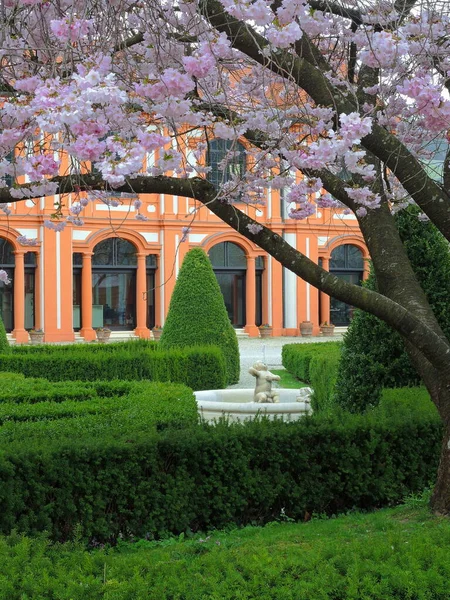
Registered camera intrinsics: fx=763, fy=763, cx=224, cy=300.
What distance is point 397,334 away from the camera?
7598 mm

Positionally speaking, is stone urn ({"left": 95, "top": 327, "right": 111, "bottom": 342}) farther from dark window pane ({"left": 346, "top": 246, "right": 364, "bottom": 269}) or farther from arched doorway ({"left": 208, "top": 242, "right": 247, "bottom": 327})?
dark window pane ({"left": 346, "top": 246, "right": 364, "bottom": 269})

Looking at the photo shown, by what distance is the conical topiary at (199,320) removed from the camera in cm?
1573

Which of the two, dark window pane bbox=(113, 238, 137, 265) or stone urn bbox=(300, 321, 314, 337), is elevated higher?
dark window pane bbox=(113, 238, 137, 265)

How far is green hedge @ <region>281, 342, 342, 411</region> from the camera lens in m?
10.5

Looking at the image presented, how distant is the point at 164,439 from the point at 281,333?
2658 cm

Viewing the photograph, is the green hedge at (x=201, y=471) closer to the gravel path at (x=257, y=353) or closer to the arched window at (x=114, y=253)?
the gravel path at (x=257, y=353)

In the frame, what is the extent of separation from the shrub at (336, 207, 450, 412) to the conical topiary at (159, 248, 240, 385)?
7.85m

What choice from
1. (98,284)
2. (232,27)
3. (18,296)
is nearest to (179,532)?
(232,27)

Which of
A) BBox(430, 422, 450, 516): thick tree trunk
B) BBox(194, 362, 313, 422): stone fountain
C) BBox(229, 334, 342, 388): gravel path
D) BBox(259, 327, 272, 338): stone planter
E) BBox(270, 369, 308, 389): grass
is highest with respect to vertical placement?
BBox(430, 422, 450, 516): thick tree trunk

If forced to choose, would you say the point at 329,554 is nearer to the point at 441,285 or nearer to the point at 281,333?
the point at 441,285

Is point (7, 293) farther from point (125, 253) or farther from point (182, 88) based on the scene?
point (182, 88)

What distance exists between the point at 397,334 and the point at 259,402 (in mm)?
2853

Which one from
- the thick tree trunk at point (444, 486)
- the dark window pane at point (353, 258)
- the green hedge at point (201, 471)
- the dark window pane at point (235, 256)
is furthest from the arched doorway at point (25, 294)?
the thick tree trunk at point (444, 486)

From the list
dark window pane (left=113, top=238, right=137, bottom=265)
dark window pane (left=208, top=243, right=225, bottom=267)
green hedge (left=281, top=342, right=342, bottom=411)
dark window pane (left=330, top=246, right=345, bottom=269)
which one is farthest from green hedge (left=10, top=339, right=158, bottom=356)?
dark window pane (left=330, top=246, right=345, bottom=269)
